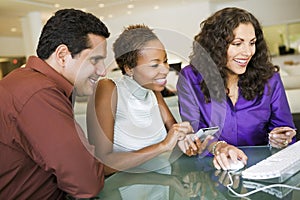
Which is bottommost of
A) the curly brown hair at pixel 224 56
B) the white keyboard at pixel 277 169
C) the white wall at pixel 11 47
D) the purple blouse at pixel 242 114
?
the white wall at pixel 11 47

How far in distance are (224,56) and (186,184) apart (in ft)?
1.90

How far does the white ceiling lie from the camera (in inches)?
202

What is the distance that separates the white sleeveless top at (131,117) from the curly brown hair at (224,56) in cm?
26

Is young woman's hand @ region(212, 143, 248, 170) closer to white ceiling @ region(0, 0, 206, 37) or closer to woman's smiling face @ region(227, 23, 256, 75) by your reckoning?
woman's smiling face @ region(227, 23, 256, 75)

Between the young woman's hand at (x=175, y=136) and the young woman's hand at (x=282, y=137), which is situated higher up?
the young woman's hand at (x=175, y=136)

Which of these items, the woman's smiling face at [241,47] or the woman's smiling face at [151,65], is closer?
the woman's smiling face at [151,65]

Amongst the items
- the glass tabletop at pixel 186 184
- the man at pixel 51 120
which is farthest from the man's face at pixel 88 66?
the glass tabletop at pixel 186 184

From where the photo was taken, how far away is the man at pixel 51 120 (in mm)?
667

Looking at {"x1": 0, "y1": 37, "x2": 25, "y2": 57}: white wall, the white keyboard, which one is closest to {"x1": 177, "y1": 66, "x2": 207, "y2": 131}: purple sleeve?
the white keyboard

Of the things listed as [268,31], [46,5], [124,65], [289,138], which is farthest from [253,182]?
[268,31]

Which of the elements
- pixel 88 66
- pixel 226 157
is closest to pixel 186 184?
pixel 226 157

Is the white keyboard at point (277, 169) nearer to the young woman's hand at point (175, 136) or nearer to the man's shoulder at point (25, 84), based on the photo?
the young woman's hand at point (175, 136)

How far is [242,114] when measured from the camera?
118 centimetres

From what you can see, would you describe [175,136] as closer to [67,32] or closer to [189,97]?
[189,97]
